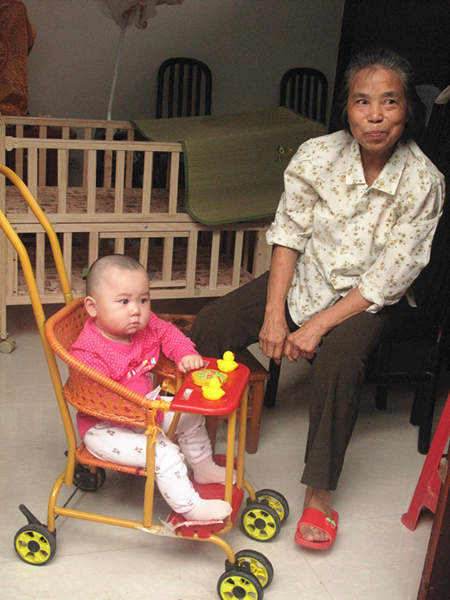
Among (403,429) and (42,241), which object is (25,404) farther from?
(403,429)

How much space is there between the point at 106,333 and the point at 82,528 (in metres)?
0.52

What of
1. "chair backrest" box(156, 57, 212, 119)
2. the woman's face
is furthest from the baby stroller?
"chair backrest" box(156, 57, 212, 119)

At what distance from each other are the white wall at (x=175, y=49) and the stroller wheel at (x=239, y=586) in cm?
320

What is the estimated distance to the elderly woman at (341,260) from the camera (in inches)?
72.0

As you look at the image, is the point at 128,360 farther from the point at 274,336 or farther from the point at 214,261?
the point at 214,261

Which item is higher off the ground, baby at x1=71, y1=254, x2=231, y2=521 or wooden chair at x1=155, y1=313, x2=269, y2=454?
baby at x1=71, y1=254, x2=231, y2=521

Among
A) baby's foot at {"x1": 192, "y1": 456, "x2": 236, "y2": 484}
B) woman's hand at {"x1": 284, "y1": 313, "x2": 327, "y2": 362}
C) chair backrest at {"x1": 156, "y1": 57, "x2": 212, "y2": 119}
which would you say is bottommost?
baby's foot at {"x1": 192, "y1": 456, "x2": 236, "y2": 484}

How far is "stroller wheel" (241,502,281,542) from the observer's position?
179 centimetres

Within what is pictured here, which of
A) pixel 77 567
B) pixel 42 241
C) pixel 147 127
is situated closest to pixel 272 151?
pixel 147 127

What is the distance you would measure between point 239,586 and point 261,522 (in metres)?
0.25

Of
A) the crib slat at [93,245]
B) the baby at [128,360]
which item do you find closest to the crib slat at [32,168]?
the crib slat at [93,245]

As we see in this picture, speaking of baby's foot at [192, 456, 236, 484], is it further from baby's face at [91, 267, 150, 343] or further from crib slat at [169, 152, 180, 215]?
crib slat at [169, 152, 180, 215]

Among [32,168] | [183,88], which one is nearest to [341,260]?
[32,168]

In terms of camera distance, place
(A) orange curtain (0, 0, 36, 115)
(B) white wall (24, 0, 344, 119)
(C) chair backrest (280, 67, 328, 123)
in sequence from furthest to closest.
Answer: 1. (C) chair backrest (280, 67, 328, 123)
2. (B) white wall (24, 0, 344, 119)
3. (A) orange curtain (0, 0, 36, 115)
